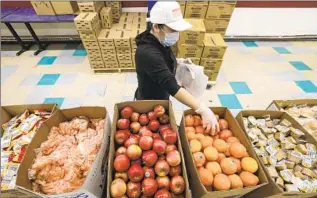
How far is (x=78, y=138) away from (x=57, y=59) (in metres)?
2.79

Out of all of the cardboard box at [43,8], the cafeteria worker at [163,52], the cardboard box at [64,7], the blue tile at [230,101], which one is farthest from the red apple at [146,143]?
the cardboard box at [43,8]

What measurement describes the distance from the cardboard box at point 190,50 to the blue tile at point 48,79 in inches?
75.1

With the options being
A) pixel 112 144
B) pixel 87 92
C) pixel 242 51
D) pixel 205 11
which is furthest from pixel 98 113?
pixel 242 51

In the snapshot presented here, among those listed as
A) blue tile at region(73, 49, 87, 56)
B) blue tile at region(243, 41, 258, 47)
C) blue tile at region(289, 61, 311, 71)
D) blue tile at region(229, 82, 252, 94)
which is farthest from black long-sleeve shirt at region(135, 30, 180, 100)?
blue tile at region(243, 41, 258, 47)

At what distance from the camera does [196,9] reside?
2.68 m

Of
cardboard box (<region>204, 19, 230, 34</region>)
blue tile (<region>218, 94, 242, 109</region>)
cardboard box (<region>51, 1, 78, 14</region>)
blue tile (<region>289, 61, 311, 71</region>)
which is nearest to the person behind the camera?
blue tile (<region>218, 94, 242, 109</region>)

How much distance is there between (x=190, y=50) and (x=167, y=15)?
5.01 feet

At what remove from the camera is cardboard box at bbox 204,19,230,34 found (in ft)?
9.10

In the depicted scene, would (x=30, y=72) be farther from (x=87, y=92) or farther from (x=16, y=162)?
(x=16, y=162)

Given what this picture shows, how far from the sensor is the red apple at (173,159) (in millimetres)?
887

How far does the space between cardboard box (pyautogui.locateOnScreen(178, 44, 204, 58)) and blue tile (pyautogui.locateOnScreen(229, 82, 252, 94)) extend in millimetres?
726

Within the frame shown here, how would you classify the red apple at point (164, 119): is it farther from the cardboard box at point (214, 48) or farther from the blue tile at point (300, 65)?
the blue tile at point (300, 65)

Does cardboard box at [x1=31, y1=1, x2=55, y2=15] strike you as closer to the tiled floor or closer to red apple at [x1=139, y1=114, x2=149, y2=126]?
the tiled floor

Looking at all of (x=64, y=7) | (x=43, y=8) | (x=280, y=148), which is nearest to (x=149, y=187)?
(x=280, y=148)
